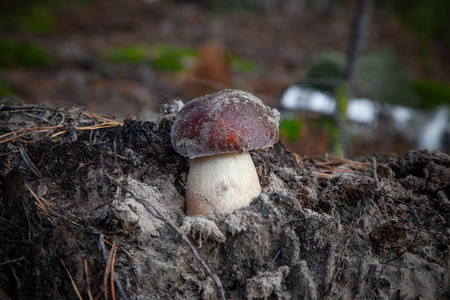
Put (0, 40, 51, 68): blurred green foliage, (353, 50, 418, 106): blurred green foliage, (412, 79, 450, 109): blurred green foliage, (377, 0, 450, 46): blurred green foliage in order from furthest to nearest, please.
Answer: (377, 0, 450, 46): blurred green foliage, (0, 40, 51, 68): blurred green foliage, (412, 79, 450, 109): blurred green foliage, (353, 50, 418, 106): blurred green foliage

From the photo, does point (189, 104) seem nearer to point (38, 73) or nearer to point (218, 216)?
point (218, 216)

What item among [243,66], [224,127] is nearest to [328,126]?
[224,127]

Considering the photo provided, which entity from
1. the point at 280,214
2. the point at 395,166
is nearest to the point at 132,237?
the point at 280,214

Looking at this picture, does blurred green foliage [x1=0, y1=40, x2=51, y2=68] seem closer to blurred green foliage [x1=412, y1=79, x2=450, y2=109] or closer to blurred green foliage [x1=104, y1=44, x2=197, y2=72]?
blurred green foliage [x1=104, y1=44, x2=197, y2=72]

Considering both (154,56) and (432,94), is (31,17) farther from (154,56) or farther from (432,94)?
(432,94)

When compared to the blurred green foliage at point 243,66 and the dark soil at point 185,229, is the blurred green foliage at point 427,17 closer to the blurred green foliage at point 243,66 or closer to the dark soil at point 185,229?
the blurred green foliage at point 243,66

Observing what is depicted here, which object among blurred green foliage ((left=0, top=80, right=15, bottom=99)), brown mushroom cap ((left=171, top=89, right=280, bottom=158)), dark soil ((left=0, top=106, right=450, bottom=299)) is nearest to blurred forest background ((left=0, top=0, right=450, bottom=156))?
blurred green foliage ((left=0, top=80, right=15, bottom=99))

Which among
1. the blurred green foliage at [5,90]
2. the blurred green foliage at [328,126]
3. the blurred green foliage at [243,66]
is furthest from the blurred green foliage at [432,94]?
the blurred green foliage at [5,90]
